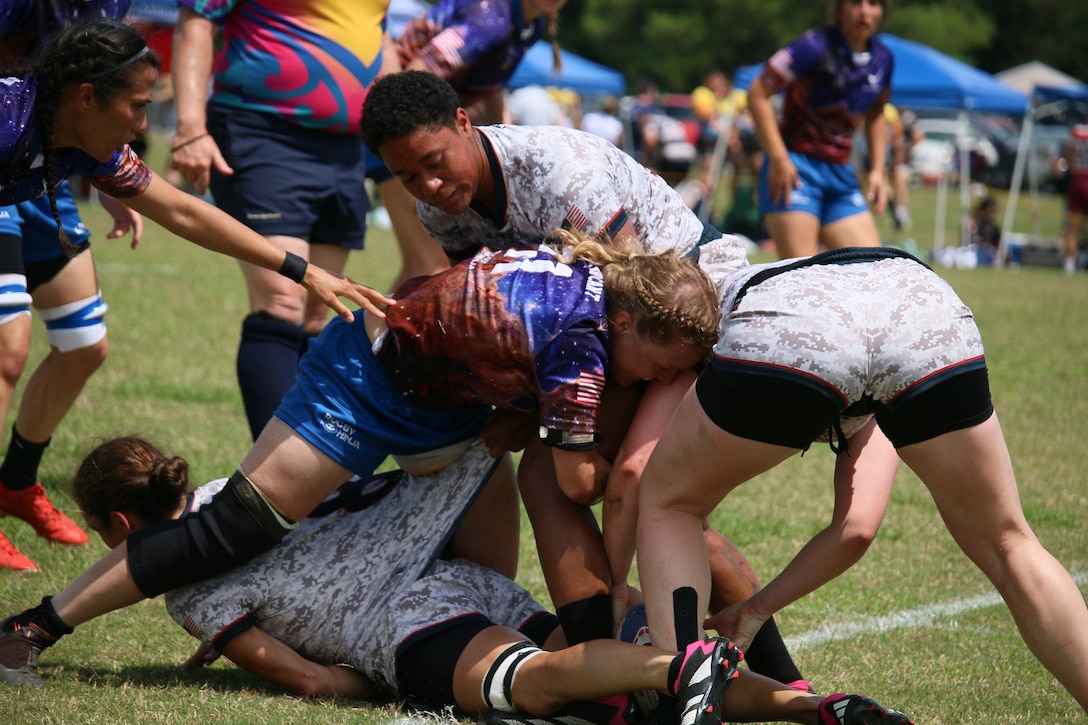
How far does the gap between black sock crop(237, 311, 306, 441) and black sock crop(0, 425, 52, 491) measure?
71 cm

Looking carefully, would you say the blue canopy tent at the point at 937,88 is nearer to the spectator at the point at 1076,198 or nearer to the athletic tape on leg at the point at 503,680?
the spectator at the point at 1076,198

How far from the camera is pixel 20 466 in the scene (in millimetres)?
3953

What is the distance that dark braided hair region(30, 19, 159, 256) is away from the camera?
279 cm

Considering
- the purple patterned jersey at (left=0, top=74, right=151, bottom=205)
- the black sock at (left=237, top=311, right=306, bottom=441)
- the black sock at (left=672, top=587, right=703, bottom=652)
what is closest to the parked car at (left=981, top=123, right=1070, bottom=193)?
the black sock at (left=237, top=311, right=306, bottom=441)

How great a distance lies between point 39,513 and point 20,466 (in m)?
0.17

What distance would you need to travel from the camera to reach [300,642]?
299cm

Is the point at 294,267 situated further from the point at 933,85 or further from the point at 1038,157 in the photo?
the point at 1038,157

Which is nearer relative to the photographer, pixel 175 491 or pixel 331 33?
pixel 175 491

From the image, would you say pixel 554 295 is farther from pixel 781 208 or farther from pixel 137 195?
pixel 781 208

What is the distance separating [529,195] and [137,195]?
1.02m

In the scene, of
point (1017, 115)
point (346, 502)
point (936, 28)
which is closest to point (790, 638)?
point (346, 502)

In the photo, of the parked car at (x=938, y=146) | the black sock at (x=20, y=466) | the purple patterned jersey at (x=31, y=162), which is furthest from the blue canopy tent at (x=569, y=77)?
the purple patterned jersey at (x=31, y=162)

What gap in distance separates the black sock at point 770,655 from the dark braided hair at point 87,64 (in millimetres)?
1955

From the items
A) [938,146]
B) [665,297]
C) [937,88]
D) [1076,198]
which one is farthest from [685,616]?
[938,146]
